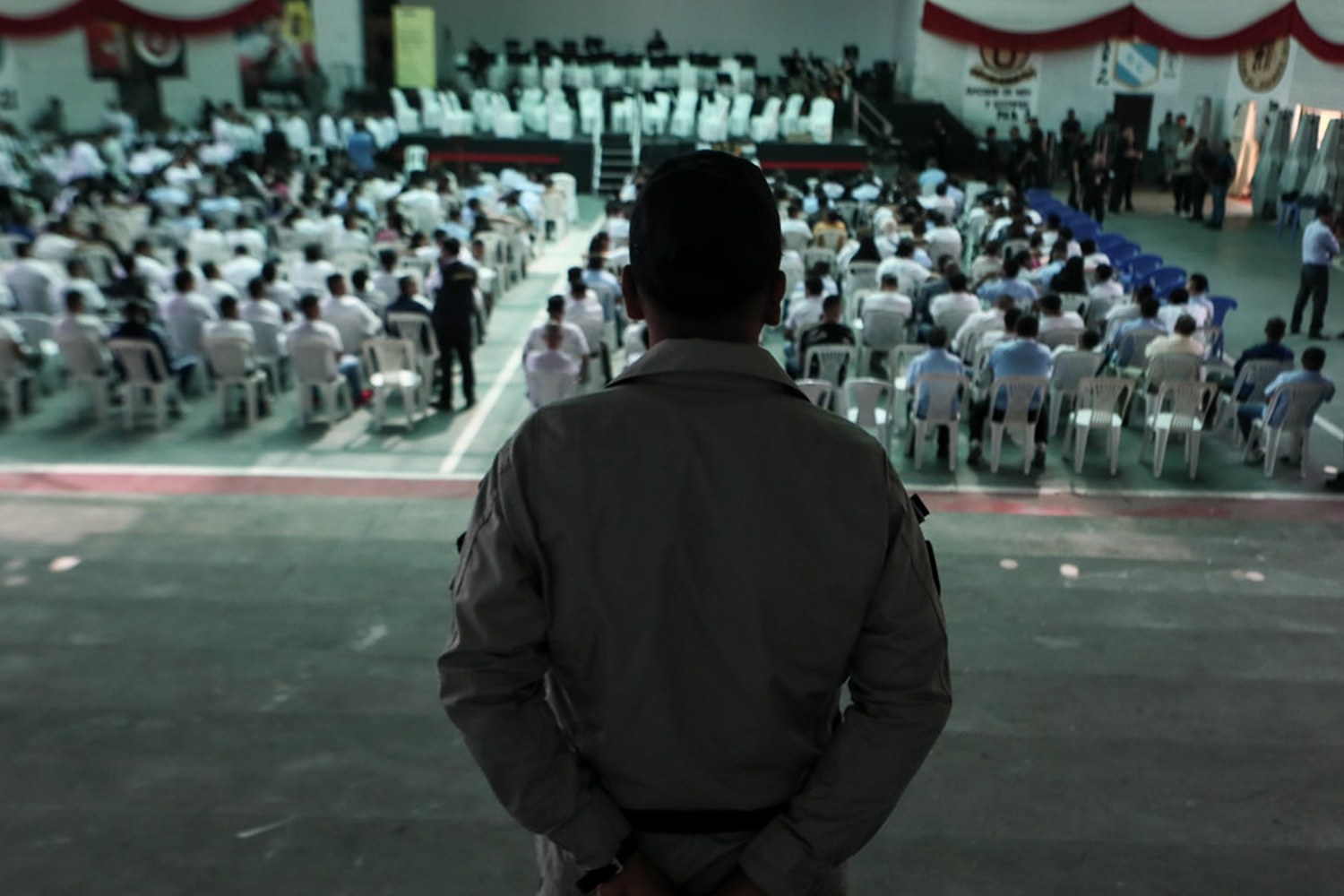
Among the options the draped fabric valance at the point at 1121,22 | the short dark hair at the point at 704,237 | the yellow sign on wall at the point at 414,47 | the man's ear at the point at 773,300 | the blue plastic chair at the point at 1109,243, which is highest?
the draped fabric valance at the point at 1121,22

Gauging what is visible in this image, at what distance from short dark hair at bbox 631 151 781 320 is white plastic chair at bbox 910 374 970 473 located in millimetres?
6249

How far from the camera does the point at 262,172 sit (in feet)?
51.7

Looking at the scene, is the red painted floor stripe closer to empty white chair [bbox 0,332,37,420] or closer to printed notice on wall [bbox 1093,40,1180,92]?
empty white chair [bbox 0,332,37,420]

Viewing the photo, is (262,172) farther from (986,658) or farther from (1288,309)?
(986,658)

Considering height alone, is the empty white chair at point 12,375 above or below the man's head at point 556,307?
below

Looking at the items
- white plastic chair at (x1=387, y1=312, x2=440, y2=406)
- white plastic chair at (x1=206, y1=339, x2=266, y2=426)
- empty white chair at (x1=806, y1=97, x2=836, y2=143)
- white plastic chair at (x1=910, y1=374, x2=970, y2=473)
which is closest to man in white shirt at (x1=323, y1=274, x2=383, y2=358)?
white plastic chair at (x1=387, y1=312, x2=440, y2=406)

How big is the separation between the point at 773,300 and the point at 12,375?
834 cm

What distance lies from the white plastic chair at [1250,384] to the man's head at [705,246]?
25.3ft

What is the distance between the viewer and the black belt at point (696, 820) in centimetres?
155

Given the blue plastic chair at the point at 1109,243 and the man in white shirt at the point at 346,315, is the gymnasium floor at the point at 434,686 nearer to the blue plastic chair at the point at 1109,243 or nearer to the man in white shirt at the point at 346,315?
the man in white shirt at the point at 346,315

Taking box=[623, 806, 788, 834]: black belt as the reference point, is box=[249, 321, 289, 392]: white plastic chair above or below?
below

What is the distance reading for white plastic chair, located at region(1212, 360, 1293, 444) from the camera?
8.20 meters

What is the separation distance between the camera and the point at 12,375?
844 cm

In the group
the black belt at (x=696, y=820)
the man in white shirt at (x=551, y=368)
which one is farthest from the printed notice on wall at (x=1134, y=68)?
the black belt at (x=696, y=820)
